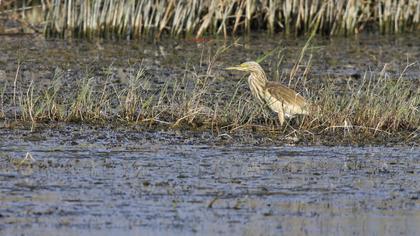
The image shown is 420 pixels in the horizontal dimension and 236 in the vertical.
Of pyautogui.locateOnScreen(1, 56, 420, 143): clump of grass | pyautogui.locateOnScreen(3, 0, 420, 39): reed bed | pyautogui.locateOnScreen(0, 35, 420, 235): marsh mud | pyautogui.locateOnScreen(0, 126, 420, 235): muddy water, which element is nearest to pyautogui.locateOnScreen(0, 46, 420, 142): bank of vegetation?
pyautogui.locateOnScreen(1, 56, 420, 143): clump of grass

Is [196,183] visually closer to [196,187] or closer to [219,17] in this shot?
[196,187]

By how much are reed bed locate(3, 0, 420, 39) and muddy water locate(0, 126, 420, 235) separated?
639 cm

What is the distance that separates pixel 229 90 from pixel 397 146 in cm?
312

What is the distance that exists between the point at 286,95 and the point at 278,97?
2.7 inches

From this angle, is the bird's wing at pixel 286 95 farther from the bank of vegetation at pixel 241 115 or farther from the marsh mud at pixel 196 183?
the marsh mud at pixel 196 183

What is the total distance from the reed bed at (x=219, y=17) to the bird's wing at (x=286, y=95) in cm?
566

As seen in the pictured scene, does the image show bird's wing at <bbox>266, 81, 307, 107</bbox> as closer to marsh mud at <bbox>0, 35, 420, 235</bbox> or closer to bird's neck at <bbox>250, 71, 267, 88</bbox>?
bird's neck at <bbox>250, 71, 267, 88</bbox>

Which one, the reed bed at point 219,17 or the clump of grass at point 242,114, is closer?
the clump of grass at point 242,114

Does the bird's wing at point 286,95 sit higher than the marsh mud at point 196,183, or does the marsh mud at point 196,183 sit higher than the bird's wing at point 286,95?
the bird's wing at point 286,95

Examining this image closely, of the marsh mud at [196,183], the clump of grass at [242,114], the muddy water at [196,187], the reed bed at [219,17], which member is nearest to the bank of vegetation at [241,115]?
the clump of grass at [242,114]

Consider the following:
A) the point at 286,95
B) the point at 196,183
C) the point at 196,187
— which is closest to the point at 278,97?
the point at 286,95

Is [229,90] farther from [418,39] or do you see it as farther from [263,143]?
[418,39]

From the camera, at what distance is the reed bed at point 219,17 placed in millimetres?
14562

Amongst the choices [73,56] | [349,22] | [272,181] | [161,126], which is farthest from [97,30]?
[272,181]
